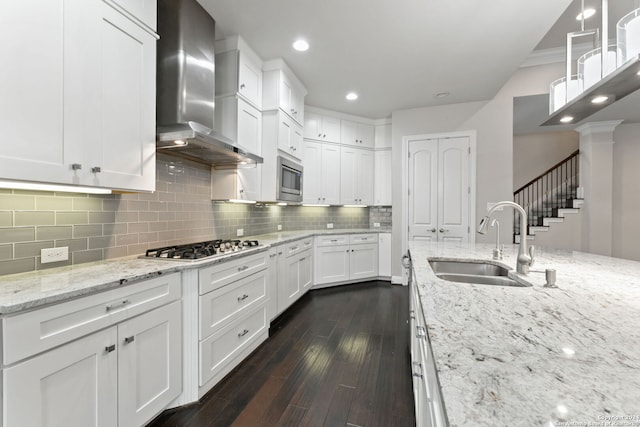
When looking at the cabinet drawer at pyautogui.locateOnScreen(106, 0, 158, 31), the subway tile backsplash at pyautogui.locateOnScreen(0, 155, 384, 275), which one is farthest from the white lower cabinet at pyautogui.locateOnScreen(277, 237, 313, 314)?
the cabinet drawer at pyautogui.locateOnScreen(106, 0, 158, 31)

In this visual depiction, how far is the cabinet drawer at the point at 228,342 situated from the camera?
70.6 inches

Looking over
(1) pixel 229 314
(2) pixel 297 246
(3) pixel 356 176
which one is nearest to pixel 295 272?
(2) pixel 297 246

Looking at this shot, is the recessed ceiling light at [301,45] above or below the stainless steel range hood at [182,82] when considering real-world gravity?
above

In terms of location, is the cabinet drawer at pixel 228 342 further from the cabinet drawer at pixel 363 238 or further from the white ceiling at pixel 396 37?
the white ceiling at pixel 396 37

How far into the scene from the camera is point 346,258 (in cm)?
438

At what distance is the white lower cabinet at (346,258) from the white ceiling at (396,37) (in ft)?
7.23

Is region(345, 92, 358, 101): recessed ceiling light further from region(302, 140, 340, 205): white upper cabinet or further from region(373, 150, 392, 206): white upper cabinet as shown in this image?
region(373, 150, 392, 206): white upper cabinet

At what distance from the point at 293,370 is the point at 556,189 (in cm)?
728

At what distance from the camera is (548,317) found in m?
0.82

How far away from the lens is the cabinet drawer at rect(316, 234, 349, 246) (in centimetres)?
412

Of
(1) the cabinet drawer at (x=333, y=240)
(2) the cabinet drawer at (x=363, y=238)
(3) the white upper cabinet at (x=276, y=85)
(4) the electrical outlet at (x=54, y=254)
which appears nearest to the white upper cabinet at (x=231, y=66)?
(3) the white upper cabinet at (x=276, y=85)

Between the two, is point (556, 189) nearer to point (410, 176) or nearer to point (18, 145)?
point (410, 176)

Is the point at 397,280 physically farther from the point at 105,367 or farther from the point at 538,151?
the point at 538,151

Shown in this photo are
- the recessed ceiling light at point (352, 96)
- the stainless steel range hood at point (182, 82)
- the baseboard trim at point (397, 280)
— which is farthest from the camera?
the baseboard trim at point (397, 280)
